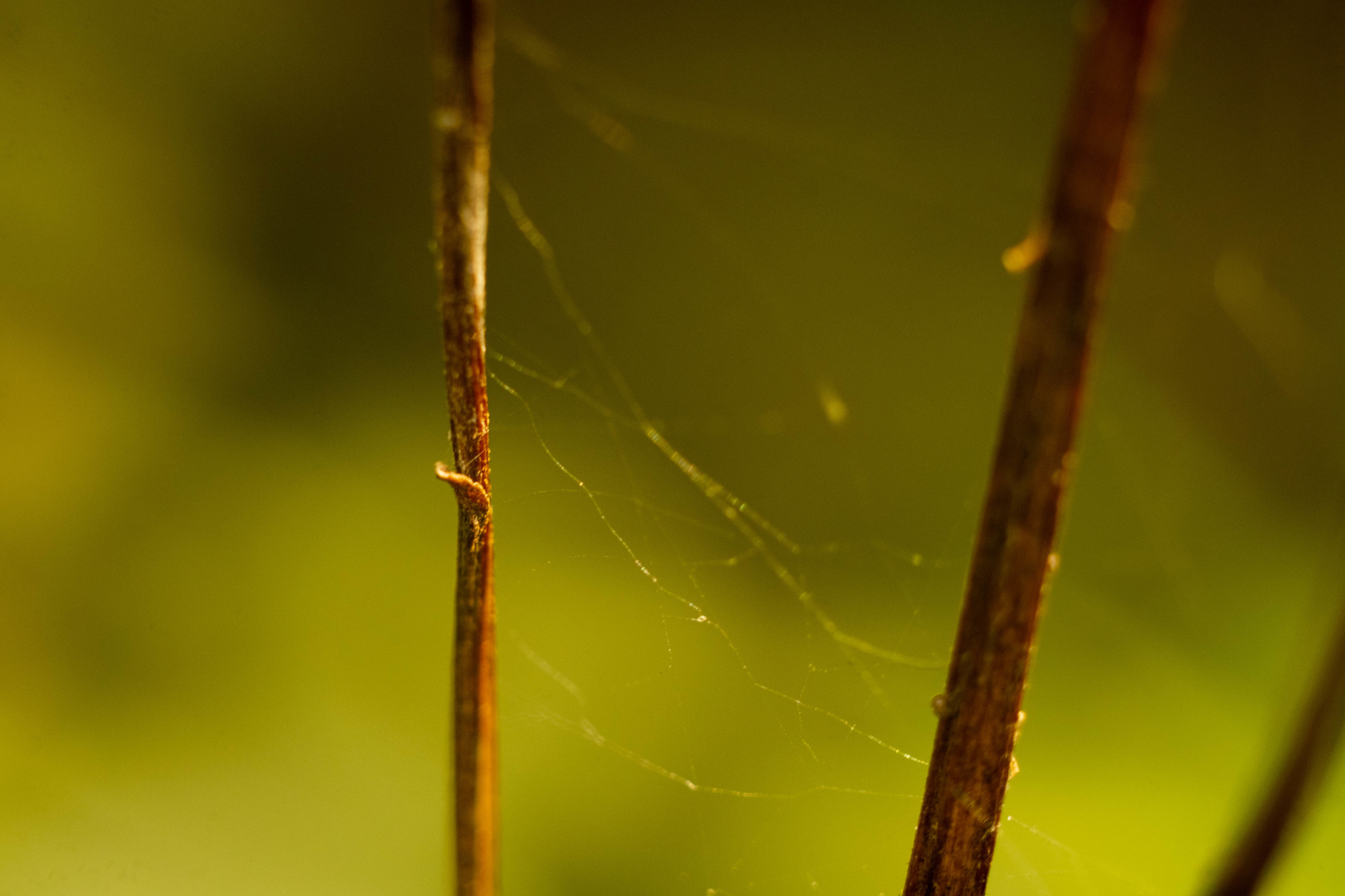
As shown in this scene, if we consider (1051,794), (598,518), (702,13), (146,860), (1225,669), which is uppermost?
(702,13)

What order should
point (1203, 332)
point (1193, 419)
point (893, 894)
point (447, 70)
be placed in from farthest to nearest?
1. point (1193, 419)
2. point (1203, 332)
3. point (893, 894)
4. point (447, 70)

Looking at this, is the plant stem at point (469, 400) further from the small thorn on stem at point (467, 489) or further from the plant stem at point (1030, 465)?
the plant stem at point (1030, 465)

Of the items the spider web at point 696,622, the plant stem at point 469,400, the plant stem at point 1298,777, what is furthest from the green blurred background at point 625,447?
the plant stem at point 1298,777

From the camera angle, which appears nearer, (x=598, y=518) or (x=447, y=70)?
(x=447, y=70)

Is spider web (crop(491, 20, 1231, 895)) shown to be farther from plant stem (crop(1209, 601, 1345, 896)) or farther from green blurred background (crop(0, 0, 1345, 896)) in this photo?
plant stem (crop(1209, 601, 1345, 896))

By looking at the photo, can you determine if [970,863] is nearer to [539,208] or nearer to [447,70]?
[447,70]

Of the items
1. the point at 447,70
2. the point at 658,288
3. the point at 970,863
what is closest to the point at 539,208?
the point at 658,288

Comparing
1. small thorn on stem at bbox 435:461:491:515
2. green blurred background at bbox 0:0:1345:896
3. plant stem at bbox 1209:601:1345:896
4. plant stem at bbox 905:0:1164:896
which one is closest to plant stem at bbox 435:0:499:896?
small thorn on stem at bbox 435:461:491:515
